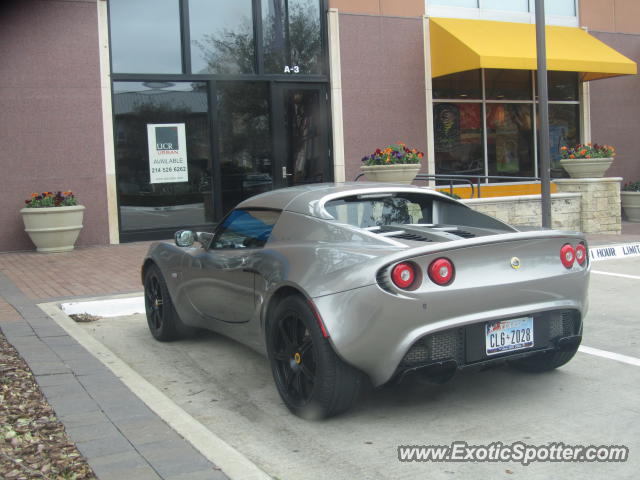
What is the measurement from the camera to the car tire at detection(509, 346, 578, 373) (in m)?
5.25

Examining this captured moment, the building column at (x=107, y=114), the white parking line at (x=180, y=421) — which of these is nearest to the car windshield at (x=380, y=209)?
the white parking line at (x=180, y=421)

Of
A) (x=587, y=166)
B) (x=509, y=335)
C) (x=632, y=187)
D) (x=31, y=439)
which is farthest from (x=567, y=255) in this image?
(x=632, y=187)

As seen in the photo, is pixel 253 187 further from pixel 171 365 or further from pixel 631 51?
pixel 631 51

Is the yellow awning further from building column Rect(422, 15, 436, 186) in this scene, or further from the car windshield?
the car windshield

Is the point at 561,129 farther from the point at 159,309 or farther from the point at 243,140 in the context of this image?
the point at 159,309

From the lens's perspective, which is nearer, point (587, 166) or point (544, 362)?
point (544, 362)

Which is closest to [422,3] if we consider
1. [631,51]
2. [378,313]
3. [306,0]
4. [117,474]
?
[306,0]

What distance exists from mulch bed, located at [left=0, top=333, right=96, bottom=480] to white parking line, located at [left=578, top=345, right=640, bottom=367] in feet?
13.0

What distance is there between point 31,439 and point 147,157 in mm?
10903

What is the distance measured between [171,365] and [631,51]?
1752 centimetres

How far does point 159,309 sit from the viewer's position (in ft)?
22.0

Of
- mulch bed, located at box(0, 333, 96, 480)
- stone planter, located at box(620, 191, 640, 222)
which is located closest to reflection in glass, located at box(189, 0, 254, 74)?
stone planter, located at box(620, 191, 640, 222)

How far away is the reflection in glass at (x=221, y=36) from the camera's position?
1485 cm

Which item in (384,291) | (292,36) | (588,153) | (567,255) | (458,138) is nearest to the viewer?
(384,291)
